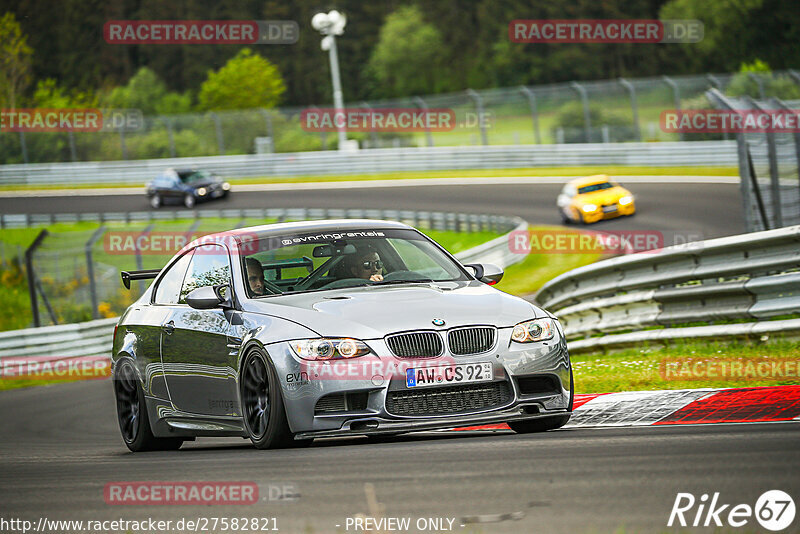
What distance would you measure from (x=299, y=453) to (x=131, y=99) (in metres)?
89.1

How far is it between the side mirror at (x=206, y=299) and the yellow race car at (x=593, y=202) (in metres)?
25.5

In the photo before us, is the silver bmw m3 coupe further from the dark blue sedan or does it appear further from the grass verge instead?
the dark blue sedan

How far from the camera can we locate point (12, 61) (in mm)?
73312

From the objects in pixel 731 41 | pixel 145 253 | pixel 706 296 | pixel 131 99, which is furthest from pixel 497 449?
pixel 131 99

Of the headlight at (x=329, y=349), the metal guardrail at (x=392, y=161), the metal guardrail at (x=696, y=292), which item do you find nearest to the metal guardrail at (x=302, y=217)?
the metal guardrail at (x=392, y=161)

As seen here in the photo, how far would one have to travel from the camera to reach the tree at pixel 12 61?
235 feet

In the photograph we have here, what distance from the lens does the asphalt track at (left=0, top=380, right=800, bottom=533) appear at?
Result: 191 inches

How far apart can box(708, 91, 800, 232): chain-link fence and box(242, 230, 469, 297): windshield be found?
21.5 feet

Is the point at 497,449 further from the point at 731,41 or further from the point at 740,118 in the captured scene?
the point at 731,41

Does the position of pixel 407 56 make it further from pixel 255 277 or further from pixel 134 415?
pixel 255 277

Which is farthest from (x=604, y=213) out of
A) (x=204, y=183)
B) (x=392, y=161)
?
(x=204, y=183)

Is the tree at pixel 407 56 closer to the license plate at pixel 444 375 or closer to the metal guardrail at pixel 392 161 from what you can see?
the metal guardrail at pixel 392 161

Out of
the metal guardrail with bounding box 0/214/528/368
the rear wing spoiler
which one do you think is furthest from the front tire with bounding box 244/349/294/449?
the metal guardrail with bounding box 0/214/528/368

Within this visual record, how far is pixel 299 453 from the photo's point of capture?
23.4 ft
